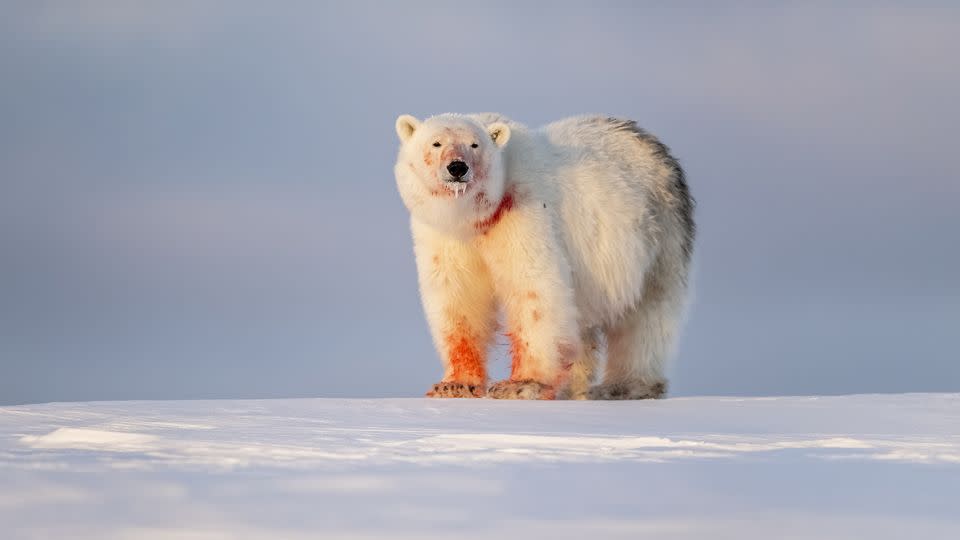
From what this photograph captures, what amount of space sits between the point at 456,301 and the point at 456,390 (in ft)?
2.45

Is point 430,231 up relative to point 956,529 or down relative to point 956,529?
up

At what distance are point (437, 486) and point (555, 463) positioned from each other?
72cm

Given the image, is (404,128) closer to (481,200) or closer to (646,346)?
(481,200)

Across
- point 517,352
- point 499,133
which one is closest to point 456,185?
point 499,133

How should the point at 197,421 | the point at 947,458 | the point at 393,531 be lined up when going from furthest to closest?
the point at 197,421 < the point at 947,458 < the point at 393,531

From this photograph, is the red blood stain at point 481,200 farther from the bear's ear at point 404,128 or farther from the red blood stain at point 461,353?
the red blood stain at point 461,353

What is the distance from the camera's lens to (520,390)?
31.6ft

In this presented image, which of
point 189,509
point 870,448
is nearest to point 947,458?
point 870,448

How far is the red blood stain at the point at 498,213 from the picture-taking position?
984 cm

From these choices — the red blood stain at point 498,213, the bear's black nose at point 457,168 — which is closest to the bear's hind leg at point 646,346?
the red blood stain at point 498,213

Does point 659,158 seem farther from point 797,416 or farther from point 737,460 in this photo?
point 737,460

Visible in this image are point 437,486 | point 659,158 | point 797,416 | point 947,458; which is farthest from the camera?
point 659,158

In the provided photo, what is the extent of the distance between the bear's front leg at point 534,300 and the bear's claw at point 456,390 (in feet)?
0.52

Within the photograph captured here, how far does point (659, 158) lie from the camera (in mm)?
11156
